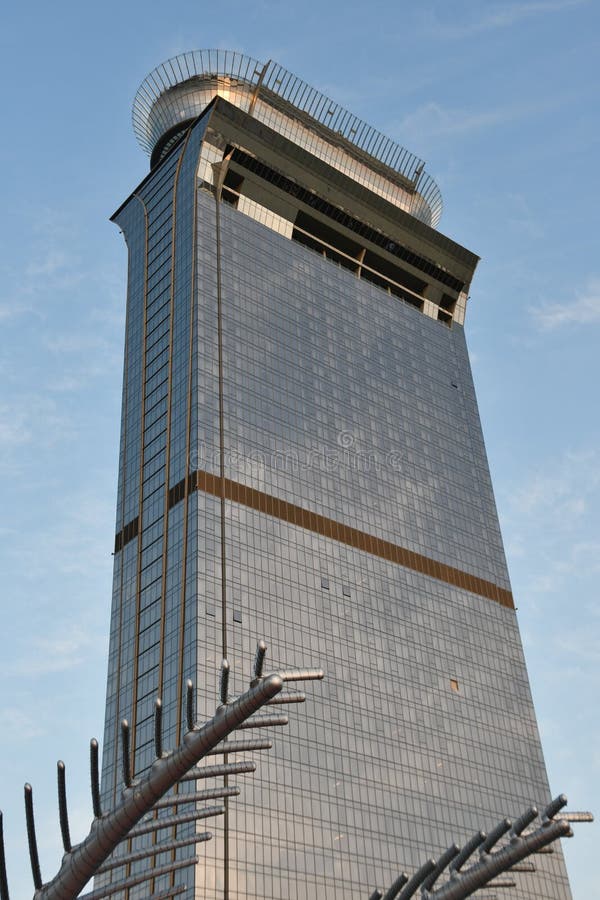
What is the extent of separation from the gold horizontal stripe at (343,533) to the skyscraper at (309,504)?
0.89ft

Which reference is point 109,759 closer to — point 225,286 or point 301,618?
point 301,618

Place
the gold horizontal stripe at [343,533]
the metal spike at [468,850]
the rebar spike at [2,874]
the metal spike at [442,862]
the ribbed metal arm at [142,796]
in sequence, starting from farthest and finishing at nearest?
the gold horizontal stripe at [343,533] → the metal spike at [442,862] → the metal spike at [468,850] → the rebar spike at [2,874] → the ribbed metal arm at [142,796]

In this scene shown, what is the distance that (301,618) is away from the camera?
10325 centimetres

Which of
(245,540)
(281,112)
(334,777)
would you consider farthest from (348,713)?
(281,112)

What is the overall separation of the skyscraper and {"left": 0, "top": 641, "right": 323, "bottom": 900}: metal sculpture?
44.4 m

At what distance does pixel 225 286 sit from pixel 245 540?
3043 centimetres

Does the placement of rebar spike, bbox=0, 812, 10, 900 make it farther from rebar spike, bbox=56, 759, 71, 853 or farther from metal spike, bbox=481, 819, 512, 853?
metal spike, bbox=481, 819, 512, 853

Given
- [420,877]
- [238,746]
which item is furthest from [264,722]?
[420,877]

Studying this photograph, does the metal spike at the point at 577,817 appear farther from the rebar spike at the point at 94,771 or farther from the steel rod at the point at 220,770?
the rebar spike at the point at 94,771

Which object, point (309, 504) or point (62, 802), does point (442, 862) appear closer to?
point (62, 802)

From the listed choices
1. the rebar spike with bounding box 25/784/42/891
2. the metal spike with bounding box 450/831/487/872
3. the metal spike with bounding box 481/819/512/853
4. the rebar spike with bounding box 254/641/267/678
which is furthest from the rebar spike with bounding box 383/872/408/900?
the rebar spike with bounding box 25/784/42/891

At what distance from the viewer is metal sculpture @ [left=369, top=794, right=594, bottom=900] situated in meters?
38.0

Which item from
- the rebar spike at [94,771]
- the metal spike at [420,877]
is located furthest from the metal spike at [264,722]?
the metal spike at [420,877]

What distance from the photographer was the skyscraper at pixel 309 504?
314ft
